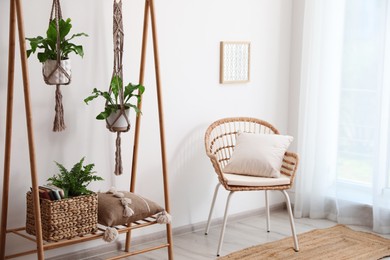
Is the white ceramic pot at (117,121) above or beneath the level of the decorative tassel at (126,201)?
above

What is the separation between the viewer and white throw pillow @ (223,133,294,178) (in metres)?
4.13

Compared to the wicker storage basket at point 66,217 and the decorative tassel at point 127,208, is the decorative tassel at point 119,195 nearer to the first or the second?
the decorative tassel at point 127,208

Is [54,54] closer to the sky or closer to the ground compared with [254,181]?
closer to the sky

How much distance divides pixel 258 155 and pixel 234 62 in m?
0.80

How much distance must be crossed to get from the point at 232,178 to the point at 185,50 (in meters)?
0.92

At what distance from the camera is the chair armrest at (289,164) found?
411 centimetres

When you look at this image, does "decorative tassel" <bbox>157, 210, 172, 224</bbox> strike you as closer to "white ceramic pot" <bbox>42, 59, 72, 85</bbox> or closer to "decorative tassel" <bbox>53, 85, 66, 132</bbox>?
"decorative tassel" <bbox>53, 85, 66, 132</bbox>

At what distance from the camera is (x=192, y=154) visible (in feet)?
14.6

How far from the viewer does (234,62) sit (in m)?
4.63

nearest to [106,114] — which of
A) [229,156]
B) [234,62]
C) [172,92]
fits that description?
[172,92]

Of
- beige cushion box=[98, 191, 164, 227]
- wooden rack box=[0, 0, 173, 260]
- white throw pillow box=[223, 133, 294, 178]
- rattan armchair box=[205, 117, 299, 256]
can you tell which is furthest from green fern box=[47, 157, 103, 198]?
white throw pillow box=[223, 133, 294, 178]

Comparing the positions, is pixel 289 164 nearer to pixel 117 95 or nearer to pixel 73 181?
pixel 117 95

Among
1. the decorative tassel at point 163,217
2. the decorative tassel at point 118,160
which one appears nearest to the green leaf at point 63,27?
the decorative tassel at point 118,160

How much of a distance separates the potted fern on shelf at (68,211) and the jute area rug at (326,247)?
1003 mm
